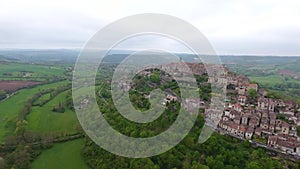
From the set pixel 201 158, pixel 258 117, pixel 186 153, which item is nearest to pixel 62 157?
pixel 186 153

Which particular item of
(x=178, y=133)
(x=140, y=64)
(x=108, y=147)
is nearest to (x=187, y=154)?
(x=178, y=133)

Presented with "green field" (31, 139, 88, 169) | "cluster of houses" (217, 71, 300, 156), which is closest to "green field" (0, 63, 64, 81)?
"green field" (31, 139, 88, 169)

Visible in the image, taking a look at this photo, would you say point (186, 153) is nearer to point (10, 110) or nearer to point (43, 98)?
point (10, 110)

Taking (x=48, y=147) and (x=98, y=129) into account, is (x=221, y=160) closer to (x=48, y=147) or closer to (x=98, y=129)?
(x=98, y=129)

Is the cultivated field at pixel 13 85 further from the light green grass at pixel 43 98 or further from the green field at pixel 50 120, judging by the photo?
the green field at pixel 50 120

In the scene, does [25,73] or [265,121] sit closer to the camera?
[265,121]

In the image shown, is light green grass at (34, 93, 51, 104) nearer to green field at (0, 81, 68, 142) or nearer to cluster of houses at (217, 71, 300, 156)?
green field at (0, 81, 68, 142)
